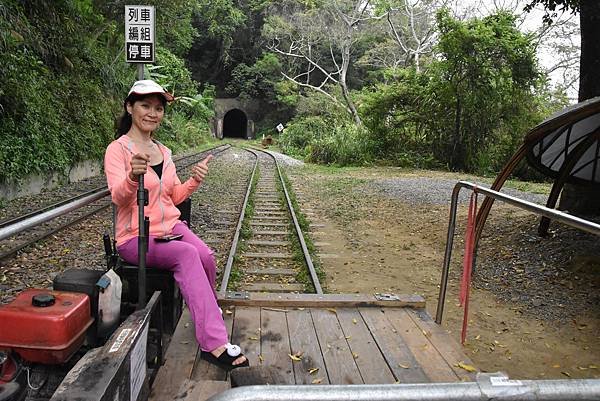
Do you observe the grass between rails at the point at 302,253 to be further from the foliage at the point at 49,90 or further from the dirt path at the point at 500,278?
the foliage at the point at 49,90

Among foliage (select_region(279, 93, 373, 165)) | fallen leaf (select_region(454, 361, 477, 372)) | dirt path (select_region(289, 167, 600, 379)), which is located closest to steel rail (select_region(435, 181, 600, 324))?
fallen leaf (select_region(454, 361, 477, 372))

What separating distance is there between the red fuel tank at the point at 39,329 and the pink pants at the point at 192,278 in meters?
0.79

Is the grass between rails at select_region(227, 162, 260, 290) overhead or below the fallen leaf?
below

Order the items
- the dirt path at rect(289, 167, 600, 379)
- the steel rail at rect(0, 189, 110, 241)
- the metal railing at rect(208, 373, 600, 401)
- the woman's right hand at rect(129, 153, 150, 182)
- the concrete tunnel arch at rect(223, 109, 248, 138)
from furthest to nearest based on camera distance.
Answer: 1. the concrete tunnel arch at rect(223, 109, 248, 138)
2. the dirt path at rect(289, 167, 600, 379)
3. the woman's right hand at rect(129, 153, 150, 182)
4. the steel rail at rect(0, 189, 110, 241)
5. the metal railing at rect(208, 373, 600, 401)

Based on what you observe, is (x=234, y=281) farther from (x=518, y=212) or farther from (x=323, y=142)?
(x=323, y=142)

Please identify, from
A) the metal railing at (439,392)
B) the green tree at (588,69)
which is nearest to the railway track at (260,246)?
the metal railing at (439,392)

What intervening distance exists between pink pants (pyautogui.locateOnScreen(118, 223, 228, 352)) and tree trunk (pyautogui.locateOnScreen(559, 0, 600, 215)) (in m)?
6.07

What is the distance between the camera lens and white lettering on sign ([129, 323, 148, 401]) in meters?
1.91

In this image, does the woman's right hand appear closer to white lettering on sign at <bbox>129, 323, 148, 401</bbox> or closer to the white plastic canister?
the white plastic canister

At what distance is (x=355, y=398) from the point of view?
3.16 feet

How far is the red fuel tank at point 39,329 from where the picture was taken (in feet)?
6.26

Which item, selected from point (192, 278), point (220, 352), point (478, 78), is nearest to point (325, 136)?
point (478, 78)

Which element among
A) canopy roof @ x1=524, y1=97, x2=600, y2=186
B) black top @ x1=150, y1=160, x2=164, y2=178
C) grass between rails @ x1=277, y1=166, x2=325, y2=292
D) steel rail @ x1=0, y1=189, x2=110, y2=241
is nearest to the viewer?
steel rail @ x1=0, y1=189, x2=110, y2=241

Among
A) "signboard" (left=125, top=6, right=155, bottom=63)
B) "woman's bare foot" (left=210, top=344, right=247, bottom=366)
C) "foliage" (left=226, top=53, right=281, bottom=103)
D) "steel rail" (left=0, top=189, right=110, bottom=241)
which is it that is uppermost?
"foliage" (left=226, top=53, right=281, bottom=103)
